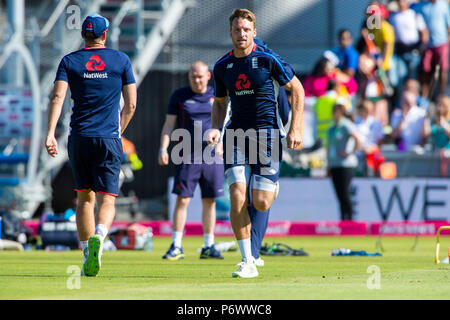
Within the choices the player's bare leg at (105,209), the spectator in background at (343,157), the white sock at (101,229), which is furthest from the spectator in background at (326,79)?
the white sock at (101,229)

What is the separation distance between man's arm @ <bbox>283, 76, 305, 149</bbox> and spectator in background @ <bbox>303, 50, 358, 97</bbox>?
11.7 metres

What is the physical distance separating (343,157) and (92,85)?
9579mm

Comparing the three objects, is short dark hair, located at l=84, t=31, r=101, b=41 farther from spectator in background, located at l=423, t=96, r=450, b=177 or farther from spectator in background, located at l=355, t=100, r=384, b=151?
spectator in background, located at l=423, t=96, r=450, b=177

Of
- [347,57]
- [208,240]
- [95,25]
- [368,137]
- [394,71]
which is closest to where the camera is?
[95,25]

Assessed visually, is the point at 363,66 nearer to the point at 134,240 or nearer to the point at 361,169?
the point at 361,169

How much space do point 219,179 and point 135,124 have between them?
1178 centimetres

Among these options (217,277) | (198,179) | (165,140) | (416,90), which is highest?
(416,90)

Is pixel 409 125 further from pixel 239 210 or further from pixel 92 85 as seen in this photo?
pixel 92 85

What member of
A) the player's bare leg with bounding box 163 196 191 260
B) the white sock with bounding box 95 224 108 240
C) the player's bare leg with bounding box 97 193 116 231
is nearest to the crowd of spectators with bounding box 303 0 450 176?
the player's bare leg with bounding box 163 196 191 260

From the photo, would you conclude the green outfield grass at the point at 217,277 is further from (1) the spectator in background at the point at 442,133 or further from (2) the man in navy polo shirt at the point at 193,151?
(1) the spectator in background at the point at 442,133

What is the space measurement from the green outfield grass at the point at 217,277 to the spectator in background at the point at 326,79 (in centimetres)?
770

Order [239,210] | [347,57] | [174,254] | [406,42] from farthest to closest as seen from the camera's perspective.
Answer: [406,42] < [347,57] < [174,254] < [239,210]

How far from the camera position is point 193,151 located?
1230 cm

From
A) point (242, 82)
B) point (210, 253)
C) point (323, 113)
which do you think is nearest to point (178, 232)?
point (210, 253)
